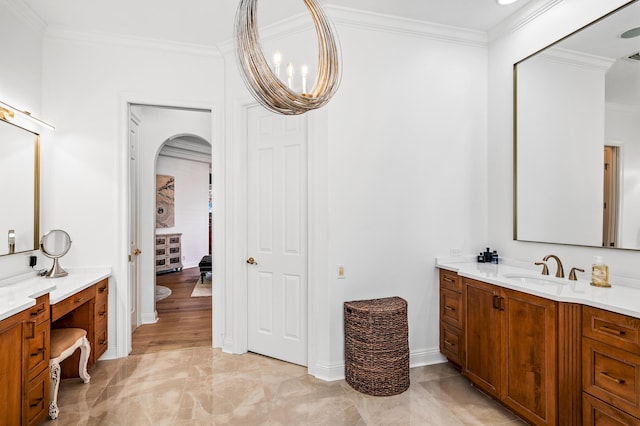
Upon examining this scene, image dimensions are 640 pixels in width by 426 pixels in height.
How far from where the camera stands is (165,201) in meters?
8.24

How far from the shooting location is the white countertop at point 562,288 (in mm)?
1751

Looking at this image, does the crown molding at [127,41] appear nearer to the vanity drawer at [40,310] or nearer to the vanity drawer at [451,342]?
the vanity drawer at [40,310]

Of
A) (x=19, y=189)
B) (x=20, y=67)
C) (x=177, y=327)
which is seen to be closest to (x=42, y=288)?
(x=19, y=189)

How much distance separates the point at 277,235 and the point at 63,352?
1796 mm

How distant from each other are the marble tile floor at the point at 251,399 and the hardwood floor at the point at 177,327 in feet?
1.45

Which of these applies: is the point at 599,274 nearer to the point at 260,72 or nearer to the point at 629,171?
the point at 629,171

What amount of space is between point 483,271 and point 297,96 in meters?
2.10

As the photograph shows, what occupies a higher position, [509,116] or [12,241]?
[509,116]

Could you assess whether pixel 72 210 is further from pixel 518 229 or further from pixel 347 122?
pixel 518 229

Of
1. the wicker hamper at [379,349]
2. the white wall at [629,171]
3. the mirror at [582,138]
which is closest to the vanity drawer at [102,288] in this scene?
the wicker hamper at [379,349]

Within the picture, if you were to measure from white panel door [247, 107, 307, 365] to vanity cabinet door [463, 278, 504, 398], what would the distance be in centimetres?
136

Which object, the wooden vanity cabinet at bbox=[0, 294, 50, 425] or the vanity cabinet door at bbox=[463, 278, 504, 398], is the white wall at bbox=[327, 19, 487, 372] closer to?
the vanity cabinet door at bbox=[463, 278, 504, 398]

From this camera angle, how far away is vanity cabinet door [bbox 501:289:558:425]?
1.99 metres

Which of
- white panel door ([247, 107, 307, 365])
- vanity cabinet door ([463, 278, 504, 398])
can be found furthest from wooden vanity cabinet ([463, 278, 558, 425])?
white panel door ([247, 107, 307, 365])
